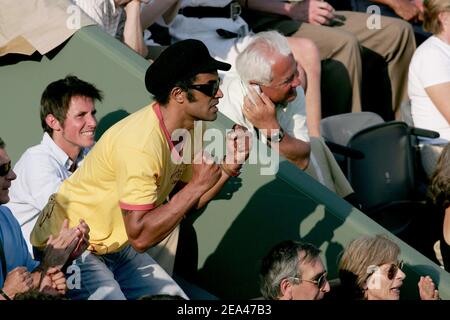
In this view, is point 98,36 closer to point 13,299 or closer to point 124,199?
point 124,199

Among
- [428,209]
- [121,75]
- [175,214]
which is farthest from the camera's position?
[428,209]

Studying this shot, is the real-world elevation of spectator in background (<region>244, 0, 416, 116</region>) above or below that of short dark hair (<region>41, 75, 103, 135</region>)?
below

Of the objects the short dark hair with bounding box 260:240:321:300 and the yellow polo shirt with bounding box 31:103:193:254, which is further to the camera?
the short dark hair with bounding box 260:240:321:300

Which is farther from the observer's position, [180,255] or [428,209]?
[428,209]

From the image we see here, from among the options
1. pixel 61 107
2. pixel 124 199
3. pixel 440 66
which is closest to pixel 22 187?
pixel 61 107

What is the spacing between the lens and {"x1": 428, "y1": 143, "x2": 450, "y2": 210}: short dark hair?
6.47m

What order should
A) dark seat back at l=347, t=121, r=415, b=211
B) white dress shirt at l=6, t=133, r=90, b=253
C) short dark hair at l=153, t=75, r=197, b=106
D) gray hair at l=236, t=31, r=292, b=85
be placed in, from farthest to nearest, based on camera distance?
dark seat back at l=347, t=121, r=415, b=211
gray hair at l=236, t=31, r=292, b=85
white dress shirt at l=6, t=133, r=90, b=253
short dark hair at l=153, t=75, r=197, b=106

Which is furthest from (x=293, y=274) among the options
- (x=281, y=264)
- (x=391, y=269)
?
(x=391, y=269)

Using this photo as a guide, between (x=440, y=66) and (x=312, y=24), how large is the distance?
899 mm

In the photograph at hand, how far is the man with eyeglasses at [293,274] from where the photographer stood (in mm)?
4992

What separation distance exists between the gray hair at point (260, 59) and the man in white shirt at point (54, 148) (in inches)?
30.0

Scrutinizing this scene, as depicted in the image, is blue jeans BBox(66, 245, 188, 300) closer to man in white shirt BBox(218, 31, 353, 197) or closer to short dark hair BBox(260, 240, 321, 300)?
short dark hair BBox(260, 240, 321, 300)

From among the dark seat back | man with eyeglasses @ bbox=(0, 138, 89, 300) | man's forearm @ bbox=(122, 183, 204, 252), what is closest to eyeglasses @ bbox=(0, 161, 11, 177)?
man with eyeglasses @ bbox=(0, 138, 89, 300)

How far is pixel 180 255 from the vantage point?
602 centimetres
